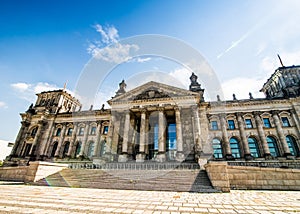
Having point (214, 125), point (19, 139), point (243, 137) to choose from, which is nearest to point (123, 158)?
point (214, 125)

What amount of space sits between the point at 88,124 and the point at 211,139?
941 inches

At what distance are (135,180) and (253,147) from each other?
21.3m

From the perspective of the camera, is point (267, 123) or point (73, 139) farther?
point (73, 139)

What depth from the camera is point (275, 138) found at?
2333 centimetres

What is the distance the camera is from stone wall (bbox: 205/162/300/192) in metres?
9.59

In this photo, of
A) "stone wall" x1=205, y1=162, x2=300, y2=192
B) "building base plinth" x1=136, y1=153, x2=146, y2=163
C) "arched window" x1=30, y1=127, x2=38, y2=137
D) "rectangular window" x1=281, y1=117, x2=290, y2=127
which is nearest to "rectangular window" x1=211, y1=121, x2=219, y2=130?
"rectangular window" x1=281, y1=117, x2=290, y2=127

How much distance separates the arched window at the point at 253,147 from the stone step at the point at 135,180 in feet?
53.2

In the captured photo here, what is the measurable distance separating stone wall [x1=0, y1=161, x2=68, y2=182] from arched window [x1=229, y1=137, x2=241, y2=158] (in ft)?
77.7

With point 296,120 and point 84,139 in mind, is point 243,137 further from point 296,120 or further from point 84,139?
point 84,139

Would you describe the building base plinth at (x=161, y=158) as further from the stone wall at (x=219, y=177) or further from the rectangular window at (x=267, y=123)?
the rectangular window at (x=267, y=123)

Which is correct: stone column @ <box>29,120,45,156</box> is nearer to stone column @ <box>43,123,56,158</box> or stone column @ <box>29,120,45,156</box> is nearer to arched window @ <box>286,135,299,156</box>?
stone column @ <box>43,123,56,158</box>

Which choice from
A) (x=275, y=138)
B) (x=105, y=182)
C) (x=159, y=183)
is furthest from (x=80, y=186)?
(x=275, y=138)

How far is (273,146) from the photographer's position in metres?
23.1

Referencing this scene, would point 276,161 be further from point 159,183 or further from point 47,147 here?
point 47,147
